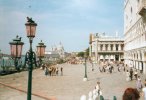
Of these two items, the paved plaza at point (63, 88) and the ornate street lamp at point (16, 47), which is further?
the paved plaza at point (63, 88)

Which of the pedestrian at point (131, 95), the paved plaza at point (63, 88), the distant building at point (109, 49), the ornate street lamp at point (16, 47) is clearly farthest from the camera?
the distant building at point (109, 49)

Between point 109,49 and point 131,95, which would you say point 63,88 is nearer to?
point 131,95

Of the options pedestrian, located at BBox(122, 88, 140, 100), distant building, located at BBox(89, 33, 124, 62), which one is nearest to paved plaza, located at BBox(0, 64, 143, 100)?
pedestrian, located at BBox(122, 88, 140, 100)

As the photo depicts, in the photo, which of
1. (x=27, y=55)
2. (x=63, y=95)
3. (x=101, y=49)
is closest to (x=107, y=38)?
(x=101, y=49)

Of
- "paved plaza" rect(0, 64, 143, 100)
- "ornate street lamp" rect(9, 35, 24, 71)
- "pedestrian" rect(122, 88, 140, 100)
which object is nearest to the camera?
"pedestrian" rect(122, 88, 140, 100)

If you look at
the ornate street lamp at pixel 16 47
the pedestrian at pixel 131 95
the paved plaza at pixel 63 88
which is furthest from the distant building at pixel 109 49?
the pedestrian at pixel 131 95

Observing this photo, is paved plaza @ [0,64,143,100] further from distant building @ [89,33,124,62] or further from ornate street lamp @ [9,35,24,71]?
distant building @ [89,33,124,62]

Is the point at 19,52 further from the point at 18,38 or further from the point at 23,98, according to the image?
the point at 23,98

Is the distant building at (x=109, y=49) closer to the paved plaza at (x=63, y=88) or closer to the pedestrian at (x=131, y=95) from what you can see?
the paved plaza at (x=63, y=88)

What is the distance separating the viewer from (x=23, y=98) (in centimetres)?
2161

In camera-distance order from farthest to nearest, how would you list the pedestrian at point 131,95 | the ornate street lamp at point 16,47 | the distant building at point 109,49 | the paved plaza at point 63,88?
1. the distant building at point 109,49
2. the paved plaza at point 63,88
3. the ornate street lamp at point 16,47
4. the pedestrian at point 131,95

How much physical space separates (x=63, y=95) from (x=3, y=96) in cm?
455

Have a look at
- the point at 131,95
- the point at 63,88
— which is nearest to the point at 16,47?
the point at 131,95

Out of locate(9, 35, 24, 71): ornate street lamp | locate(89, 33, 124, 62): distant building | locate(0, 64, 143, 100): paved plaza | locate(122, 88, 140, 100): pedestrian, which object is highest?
locate(89, 33, 124, 62): distant building
